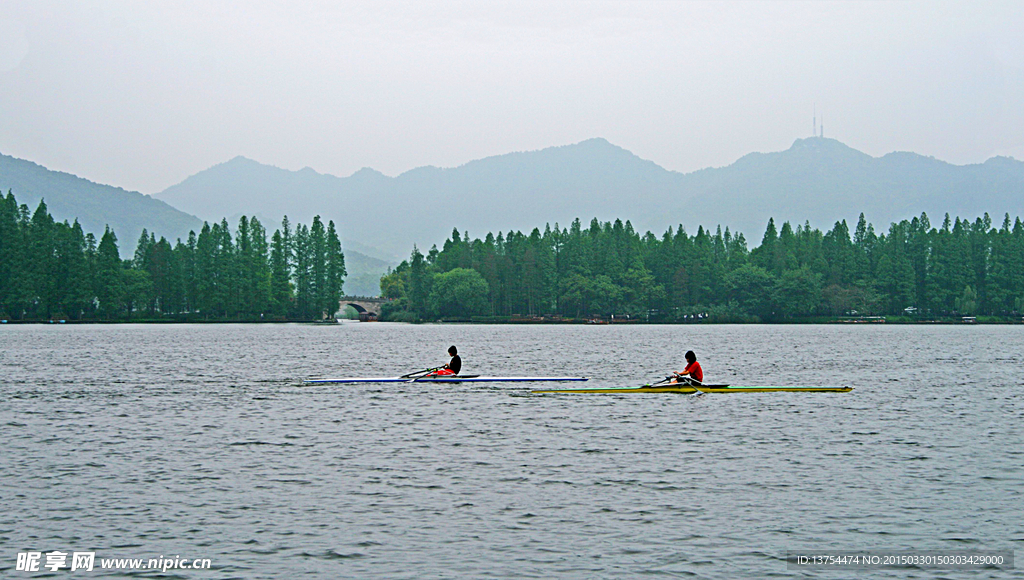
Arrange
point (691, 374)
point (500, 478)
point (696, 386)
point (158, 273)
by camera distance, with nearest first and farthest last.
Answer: point (500, 478), point (696, 386), point (691, 374), point (158, 273)

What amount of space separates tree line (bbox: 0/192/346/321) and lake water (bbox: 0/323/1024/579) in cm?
13514

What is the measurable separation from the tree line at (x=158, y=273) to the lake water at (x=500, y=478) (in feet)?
443

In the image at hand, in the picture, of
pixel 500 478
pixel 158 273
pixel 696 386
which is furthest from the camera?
pixel 158 273

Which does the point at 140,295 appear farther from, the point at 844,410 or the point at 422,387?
the point at 844,410

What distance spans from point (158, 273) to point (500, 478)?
590 feet

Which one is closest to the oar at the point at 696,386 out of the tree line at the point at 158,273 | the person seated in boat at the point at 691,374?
the person seated in boat at the point at 691,374

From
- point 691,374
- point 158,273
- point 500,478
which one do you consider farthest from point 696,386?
point 158,273

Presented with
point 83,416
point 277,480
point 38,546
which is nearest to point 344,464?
point 277,480

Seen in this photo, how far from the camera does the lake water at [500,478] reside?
17156 mm

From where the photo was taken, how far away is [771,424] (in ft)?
112

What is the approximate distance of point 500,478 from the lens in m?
23.6

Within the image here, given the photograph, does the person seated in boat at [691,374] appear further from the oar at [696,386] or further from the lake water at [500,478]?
the lake water at [500,478]

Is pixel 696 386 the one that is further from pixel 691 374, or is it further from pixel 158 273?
pixel 158 273

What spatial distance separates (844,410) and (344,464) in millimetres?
22900
